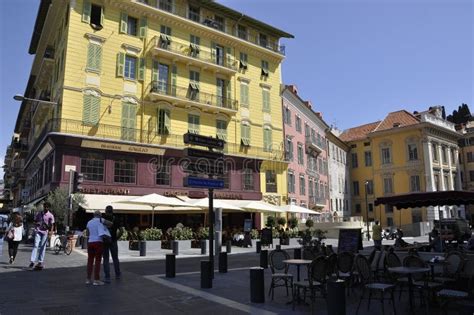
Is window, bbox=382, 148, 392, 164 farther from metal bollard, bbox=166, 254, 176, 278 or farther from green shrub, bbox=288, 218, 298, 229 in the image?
metal bollard, bbox=166, 254, 176, 278

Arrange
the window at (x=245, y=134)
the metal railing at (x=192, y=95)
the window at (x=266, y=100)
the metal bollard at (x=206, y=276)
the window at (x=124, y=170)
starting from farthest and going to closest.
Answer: the window at (x=266, y=100), the window at (x=245, y=134), the metal railing at (x=192, y=95), the window at (x=124, y=170), the metal bollard at (x=206, y=276)

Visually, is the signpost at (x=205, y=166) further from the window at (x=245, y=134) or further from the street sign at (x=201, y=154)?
the window at (x=245, y=134)

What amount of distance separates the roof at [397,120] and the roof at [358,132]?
7.25 feet

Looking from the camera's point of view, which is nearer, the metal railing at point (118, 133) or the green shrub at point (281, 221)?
the metal railing at point (118, 133)

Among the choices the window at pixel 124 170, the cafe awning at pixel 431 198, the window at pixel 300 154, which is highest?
the window at pixel 300 154

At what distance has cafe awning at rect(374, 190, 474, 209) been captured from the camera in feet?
40.1

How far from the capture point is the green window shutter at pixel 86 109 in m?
25.5

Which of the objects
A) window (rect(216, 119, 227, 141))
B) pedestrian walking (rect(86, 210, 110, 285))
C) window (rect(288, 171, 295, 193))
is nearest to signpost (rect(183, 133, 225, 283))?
pedestrian walking (rect(86, 210, 110, 285))

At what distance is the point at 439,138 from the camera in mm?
55125

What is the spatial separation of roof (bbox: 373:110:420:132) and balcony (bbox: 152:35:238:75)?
30678 millimetres

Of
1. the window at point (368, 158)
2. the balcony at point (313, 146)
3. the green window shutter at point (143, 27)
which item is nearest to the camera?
the green window shutter at point (143, 27)

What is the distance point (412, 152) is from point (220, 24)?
33287mm

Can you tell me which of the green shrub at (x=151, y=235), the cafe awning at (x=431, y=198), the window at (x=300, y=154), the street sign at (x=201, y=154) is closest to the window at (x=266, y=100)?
the window at (x=300, y=154)

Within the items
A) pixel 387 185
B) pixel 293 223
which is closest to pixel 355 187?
pixel 387 185
